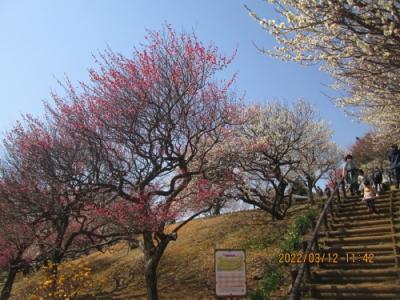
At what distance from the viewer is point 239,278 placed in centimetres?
916

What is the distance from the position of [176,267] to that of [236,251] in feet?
31.6

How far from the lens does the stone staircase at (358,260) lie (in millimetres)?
9500

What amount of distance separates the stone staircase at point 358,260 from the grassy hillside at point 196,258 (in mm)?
3014

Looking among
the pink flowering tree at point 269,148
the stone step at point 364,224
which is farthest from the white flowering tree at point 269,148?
the stone step at point 364,224

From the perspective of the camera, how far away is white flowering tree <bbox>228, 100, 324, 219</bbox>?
833 inches

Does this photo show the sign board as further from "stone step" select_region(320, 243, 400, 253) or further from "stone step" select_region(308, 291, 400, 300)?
"stone step" select_region(320, 243, 400, 253)

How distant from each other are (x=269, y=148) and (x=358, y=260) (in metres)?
12.3

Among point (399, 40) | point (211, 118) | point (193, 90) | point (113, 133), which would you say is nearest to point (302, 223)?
point (211, 118)

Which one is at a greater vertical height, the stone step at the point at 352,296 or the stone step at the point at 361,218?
the stone step at the point at 361,218

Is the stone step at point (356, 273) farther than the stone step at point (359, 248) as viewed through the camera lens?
No

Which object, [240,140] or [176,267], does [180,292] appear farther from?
[240,140]

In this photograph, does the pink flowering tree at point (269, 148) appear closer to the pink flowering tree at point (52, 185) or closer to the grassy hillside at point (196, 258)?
the grassy hillside at point (196, 258)

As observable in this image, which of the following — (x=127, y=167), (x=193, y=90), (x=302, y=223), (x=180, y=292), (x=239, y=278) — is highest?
(x=193, y=90)
